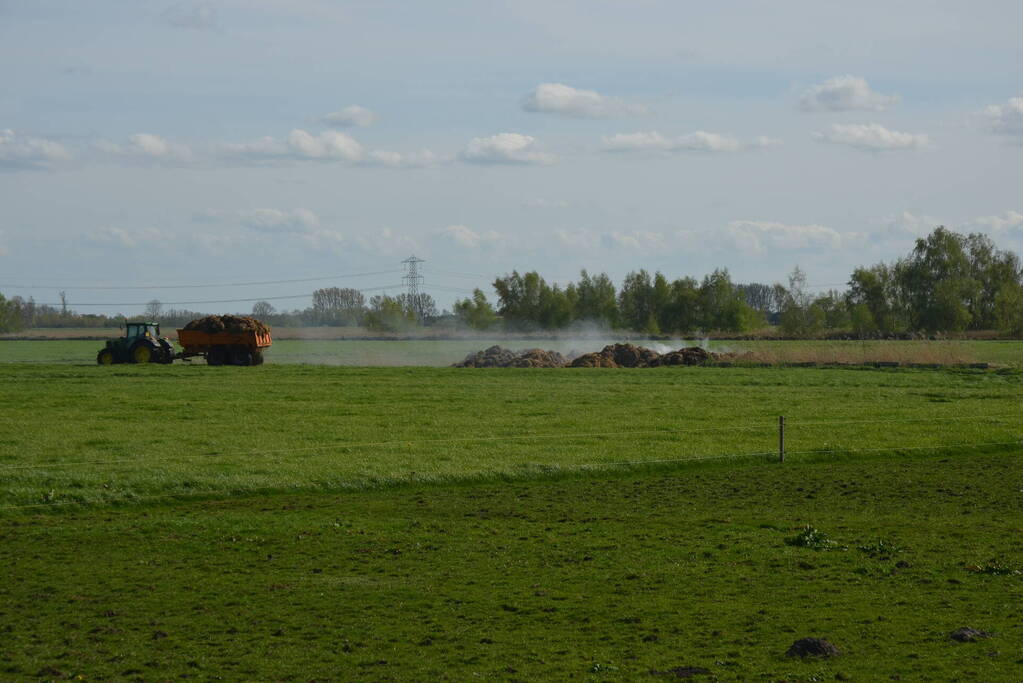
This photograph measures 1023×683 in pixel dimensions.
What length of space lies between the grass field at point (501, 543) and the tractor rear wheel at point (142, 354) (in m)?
24.7

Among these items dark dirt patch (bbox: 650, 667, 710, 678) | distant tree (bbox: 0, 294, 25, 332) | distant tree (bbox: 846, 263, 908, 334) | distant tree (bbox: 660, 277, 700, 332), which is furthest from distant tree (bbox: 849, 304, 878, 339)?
distant tree (bbox: 0, 294, 25, 332)

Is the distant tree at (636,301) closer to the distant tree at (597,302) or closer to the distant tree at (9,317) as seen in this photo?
the distant tree at (597,302)

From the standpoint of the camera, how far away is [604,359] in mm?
56594

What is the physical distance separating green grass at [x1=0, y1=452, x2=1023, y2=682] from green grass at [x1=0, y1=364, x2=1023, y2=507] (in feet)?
6.87

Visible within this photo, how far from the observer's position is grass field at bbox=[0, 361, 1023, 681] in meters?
9.50

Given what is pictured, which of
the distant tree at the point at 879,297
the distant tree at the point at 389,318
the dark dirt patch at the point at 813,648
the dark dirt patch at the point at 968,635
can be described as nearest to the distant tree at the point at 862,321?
the distant tree at the point at 879,297

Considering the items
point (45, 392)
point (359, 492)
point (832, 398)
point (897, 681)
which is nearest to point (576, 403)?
point (832, 398)

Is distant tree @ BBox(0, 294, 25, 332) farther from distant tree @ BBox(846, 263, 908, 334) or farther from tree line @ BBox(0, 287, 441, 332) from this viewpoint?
distant tree @ BBox(846, 263, 908, 334)

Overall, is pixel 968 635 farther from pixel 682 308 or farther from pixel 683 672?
pixel 682 308

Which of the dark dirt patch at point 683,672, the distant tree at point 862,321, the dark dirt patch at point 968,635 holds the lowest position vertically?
the dark dirt patch at point 968,635

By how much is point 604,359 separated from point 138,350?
78.2 ft

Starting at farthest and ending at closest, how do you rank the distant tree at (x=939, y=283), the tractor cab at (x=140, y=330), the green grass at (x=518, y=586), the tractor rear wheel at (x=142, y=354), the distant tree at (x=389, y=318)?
the distant tree at (x=389, y=318), the distant tree at (x=939, y=283), the tractor cab at (x=140, y=330), the tractor rear wheel at (x=142, y=354), the green grass at (x=518, y=586)

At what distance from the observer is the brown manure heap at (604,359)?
56.7 m

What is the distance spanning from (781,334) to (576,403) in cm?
8611
